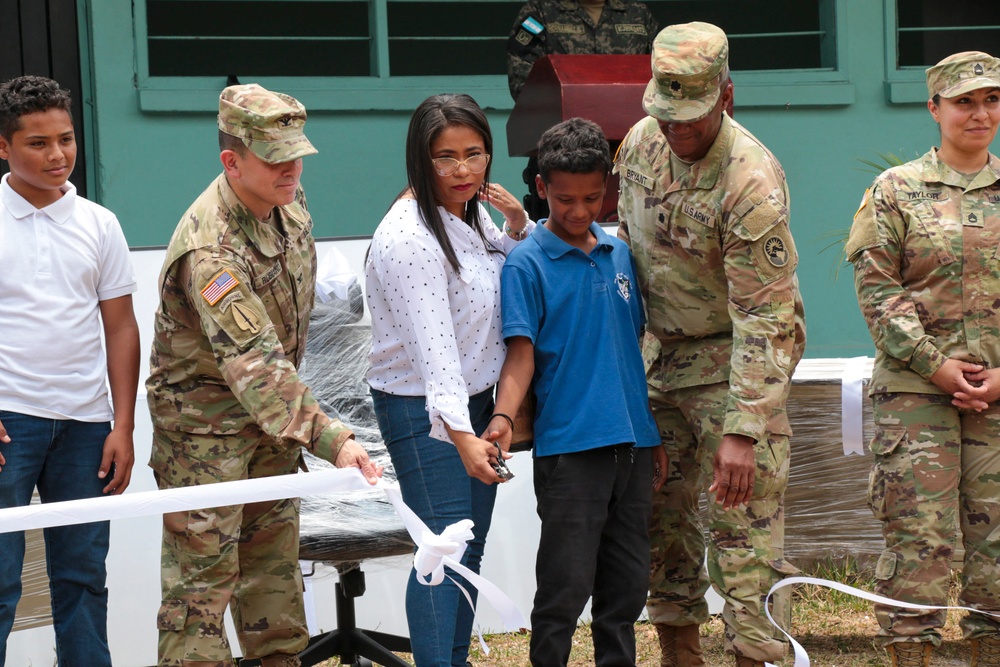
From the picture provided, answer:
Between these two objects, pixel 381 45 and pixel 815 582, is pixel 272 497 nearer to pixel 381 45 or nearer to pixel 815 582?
pixel 815 582

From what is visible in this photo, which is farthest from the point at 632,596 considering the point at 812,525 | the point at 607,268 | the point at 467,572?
the point at 812,525

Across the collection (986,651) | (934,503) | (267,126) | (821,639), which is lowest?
(821,639)

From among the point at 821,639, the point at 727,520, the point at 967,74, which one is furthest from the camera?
the point at 821,639

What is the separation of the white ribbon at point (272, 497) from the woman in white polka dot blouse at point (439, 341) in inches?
7.5

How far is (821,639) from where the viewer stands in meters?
4.02

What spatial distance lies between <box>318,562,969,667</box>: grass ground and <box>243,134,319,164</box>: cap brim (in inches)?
71.3

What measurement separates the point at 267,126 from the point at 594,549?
1233mm

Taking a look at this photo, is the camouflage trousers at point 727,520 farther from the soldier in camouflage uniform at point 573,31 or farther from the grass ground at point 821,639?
the soldier in camouflage uniform at point 573,31

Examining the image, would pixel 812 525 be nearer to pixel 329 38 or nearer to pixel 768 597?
→ pixel 768 597

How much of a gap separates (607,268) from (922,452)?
3.49ft

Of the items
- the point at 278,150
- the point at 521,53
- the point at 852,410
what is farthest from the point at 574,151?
the point at 521,53

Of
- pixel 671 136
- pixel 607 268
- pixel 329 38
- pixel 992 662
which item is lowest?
pixel 992 662

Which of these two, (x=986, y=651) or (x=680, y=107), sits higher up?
(x=680, y=107)

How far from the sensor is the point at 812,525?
425 centimetres
